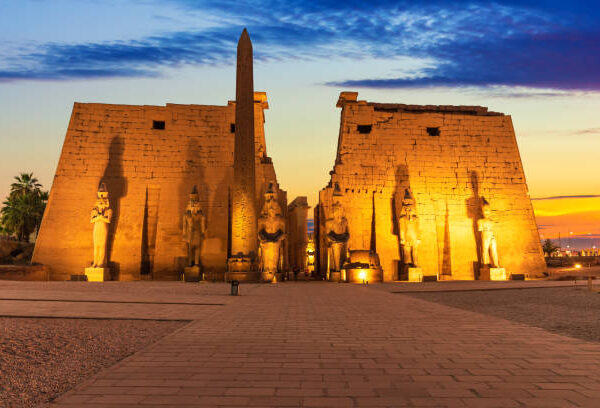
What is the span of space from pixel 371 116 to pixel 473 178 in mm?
5377

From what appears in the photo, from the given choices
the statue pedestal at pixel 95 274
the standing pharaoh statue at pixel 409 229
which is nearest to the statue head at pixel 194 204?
the statue pedestal at pixel 95 274

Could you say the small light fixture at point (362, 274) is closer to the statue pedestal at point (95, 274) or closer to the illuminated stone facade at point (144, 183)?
the illuminated stone facade at point (144, 183)

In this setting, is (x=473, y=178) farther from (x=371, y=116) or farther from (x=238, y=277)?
(x=238, y=277)

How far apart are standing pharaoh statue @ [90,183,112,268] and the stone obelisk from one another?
4.59m

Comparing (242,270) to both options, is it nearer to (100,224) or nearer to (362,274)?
(362,274)

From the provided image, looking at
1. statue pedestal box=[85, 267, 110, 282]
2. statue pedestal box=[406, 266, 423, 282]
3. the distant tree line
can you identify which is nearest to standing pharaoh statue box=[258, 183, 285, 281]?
statue pedestal box=[406, 266, 423, 282]

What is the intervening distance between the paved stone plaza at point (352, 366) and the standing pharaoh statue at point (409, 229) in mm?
11995

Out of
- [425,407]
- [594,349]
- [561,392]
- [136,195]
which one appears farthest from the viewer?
[136,195]

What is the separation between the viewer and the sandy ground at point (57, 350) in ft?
10.1

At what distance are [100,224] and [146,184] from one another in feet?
11.7

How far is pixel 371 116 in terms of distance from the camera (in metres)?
21.5

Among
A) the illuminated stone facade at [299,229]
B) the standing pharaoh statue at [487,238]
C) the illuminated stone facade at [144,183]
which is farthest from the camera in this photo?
the illuminated stone facade at [299,229]

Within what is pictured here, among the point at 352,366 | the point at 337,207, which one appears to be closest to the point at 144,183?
the point at 337,207

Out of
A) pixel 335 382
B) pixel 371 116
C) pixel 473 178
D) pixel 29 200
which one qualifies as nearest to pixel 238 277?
pixel 371 116
